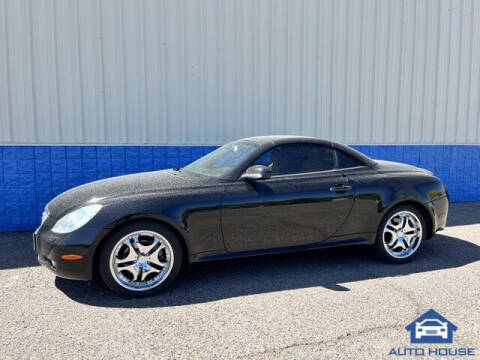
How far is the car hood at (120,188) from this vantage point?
394 cm

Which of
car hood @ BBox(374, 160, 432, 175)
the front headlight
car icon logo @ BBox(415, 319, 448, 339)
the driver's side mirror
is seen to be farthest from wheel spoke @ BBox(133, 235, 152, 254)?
car hood @ BBox(374, 160, 432, 175)

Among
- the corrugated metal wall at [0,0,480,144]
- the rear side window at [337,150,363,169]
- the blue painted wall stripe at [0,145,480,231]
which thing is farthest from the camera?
the corrugated metal wall at [0,0,480,144]

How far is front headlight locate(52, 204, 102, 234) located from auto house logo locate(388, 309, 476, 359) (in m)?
2.67

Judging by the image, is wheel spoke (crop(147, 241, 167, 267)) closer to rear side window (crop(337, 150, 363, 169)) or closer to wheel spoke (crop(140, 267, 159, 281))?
wheel spoke (crop(140, 267, 159, 281))

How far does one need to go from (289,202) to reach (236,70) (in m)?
3.79

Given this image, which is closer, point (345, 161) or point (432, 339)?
point (432, 339)

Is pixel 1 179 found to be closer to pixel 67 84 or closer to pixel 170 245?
pixel 67 84

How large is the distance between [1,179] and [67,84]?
1.76 meters

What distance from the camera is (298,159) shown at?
14.7 feet

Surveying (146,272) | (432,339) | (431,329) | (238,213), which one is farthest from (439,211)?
(146,272)

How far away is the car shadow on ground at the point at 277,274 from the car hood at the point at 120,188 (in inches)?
31.6

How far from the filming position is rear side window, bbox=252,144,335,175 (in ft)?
14.3

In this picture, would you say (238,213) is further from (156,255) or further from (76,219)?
A: (76,219)

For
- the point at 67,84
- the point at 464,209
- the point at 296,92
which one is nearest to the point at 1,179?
the point at 67,84
